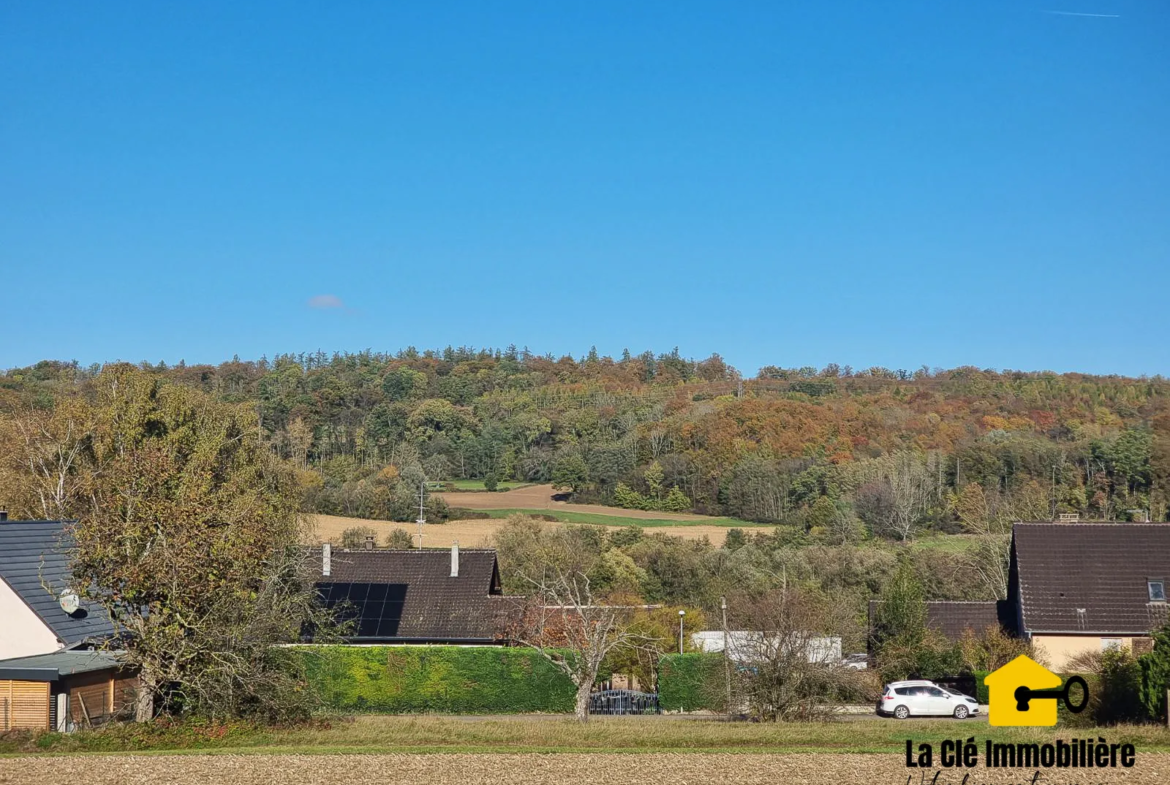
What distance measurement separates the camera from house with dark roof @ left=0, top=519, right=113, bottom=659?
26594mm

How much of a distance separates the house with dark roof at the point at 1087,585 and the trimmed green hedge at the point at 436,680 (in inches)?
616

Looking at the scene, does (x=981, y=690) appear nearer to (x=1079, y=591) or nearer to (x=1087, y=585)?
(x=1079, y=591)

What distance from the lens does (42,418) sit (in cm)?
4669

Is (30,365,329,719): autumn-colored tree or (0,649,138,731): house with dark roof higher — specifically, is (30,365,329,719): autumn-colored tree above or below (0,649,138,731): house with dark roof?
above

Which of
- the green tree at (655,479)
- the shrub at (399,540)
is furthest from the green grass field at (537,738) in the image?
the green tree at (655,479)

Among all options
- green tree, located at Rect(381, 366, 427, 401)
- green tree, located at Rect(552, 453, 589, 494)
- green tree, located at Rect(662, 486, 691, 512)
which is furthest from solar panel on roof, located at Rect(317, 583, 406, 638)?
green tree, located at Rect(381, 366, 427, 401)

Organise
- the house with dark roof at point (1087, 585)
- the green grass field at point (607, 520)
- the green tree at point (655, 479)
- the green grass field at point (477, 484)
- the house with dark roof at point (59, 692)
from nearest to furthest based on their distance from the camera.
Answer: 1. the house with dark roof at point (59, 692)
2. the house with dark roof at point (1087, 585)
3. the green grass field at point (607, 520)
4. the green tree at point (655, 479)
5. the green grass field at point (477, 484)

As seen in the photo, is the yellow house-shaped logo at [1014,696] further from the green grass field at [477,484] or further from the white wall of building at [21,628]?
the green grass field at [477,484]

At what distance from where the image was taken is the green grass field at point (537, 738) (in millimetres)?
22156

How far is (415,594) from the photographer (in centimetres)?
3978

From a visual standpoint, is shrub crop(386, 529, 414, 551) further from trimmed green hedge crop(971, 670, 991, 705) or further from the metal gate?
trimmed green hedge crop(971, 670, 991, 705)

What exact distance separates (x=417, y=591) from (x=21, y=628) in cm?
1521

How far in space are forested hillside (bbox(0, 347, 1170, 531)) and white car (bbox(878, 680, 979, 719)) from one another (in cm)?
2955

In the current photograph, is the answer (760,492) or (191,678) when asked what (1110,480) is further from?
(191,678)
